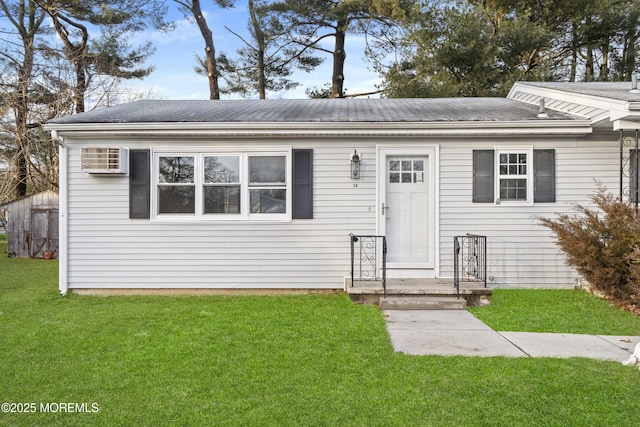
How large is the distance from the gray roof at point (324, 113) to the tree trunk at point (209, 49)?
8785mm

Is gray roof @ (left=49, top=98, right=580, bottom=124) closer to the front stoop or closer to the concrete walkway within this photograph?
the front stoop

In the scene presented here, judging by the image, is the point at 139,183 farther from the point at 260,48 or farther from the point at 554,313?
the point at 260,48

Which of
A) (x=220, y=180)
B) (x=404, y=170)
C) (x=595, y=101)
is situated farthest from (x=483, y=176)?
(x=220, y=180)

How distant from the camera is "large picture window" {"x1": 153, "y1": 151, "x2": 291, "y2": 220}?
22.8ft

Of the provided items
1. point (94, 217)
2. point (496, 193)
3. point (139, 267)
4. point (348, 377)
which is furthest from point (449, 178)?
point (94, 217)

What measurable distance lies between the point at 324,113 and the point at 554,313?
15.5 ft

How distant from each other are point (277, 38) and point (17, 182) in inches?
438

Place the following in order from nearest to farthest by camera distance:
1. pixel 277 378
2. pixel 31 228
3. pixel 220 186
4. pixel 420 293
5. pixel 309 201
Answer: pixel 277 378 → pixel 420 293 → pixel 309 201 → pixel 220 186 → pixel 31 228

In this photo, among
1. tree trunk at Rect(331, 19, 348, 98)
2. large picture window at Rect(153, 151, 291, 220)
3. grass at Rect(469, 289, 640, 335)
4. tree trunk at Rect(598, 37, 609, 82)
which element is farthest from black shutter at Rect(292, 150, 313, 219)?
tree trunk at Rect(598, 37, 609, 82)

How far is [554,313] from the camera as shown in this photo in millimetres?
5641

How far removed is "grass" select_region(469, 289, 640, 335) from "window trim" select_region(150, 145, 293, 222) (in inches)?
130

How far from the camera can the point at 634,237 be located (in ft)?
18.2

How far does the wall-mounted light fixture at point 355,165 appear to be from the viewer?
680cm

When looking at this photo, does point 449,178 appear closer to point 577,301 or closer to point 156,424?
point 577,301
